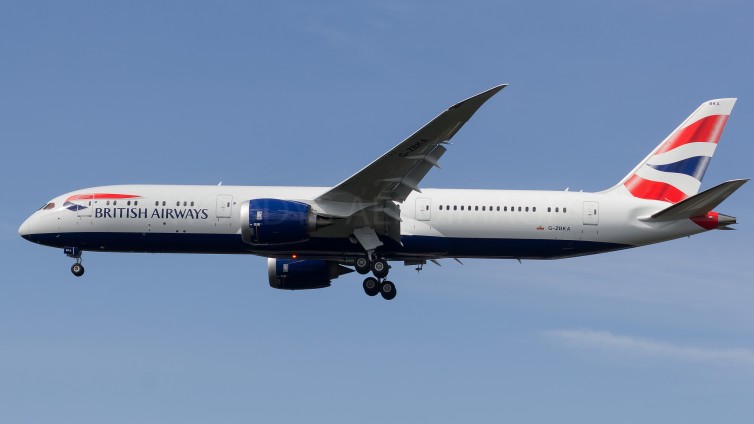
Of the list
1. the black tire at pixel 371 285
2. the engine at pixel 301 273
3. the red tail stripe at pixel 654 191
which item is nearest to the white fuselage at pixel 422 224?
the red tail stripe at pixel 654 191

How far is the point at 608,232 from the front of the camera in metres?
53.1

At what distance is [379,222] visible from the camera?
52.2 metres

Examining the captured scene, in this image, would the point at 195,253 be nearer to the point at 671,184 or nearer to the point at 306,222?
the point at 306,222

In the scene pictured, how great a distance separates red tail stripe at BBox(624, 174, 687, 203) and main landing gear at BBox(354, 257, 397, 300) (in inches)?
417

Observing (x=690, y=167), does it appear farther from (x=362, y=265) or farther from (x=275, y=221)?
(x=275, y=221)

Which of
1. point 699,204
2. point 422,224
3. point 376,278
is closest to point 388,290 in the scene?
point 376,278

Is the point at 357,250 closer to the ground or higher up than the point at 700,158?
closer to the ground

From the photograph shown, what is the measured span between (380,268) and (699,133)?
14617mm

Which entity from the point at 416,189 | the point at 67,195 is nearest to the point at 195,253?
the point at 67,195

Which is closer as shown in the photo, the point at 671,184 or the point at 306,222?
the point at 306,222

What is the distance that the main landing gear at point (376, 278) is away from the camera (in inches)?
2076

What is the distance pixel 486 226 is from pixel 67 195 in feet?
55.8

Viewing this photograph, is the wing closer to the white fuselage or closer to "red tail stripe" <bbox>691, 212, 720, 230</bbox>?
the white fuselage

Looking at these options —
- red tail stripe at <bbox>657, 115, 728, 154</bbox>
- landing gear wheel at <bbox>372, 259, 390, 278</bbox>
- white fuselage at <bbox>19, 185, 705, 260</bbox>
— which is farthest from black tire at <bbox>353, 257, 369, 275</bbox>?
red tail stripe at <bbox>657, 115, 728, 154</bbox>
